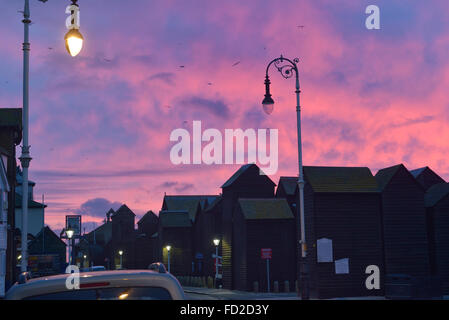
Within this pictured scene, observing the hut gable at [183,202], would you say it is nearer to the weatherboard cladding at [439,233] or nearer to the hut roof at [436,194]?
the hut roof at [436,194]

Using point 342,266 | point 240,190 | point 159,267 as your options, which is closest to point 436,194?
point 342,266

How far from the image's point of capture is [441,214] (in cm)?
4106

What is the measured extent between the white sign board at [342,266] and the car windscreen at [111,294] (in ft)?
110

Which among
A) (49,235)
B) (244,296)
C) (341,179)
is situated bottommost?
(244,296)

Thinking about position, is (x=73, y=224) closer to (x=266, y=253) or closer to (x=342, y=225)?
(x=266, y=253)

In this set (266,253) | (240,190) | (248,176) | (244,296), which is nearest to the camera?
(244,296)

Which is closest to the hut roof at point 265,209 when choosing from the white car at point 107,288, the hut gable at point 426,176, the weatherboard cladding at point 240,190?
the weatherboard cladding at point 240,190

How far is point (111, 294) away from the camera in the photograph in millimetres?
5320

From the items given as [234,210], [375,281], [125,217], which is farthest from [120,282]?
[125,217]

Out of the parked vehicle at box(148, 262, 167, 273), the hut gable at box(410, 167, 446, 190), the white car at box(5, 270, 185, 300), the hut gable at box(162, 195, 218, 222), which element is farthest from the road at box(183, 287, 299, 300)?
the hut gable at box(162, 195, 218, 222)

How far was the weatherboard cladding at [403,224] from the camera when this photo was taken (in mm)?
38844

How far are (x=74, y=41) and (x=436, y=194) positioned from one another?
34.8 m

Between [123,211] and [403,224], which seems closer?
[403,224]

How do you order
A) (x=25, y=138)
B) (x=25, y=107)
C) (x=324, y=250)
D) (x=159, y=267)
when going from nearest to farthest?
(x=159, y=267) → (x=25, y=138) → (x=25, y=107) → (x=324, y=250)
